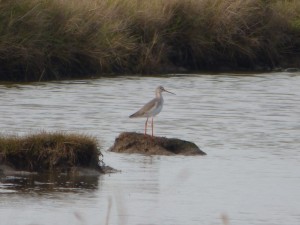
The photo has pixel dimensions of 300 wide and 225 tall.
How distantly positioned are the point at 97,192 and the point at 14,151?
1037 mm

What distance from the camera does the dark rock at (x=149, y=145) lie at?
13023 mm

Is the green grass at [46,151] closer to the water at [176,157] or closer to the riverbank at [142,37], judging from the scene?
the water at [176,157]

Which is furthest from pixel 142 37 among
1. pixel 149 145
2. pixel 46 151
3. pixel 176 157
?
pixel 46 151

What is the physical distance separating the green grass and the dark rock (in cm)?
168

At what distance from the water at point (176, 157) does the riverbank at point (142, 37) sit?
64cm

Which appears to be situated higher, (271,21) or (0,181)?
(271,21)

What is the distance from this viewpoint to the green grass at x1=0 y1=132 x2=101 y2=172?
11039 mm

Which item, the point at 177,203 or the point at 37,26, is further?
the point at 37,26

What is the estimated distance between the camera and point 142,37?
24.4 meters

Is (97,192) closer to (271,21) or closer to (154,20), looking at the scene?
(154,20)

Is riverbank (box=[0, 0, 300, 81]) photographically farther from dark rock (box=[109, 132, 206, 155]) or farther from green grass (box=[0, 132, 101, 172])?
green grass (box=[0, 132, 101, 172])

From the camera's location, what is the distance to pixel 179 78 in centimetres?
2416

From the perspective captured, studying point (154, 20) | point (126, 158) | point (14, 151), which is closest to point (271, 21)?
point (154, 20)

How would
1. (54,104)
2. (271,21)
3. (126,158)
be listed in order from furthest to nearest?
(271,21)
(54,104)
(126,158)
